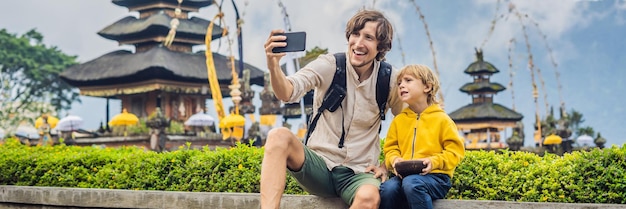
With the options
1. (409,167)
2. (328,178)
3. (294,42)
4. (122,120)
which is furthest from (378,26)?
(122,120)

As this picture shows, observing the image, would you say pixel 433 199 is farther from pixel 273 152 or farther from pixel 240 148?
pixel 240 148

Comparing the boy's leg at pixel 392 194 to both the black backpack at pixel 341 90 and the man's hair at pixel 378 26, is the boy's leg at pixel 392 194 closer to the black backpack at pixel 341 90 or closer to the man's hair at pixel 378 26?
the black backpack at pixel 341 90

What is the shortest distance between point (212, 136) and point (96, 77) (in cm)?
756

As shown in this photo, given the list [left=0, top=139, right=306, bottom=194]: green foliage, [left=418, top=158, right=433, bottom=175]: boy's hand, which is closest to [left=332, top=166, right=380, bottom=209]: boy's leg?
[left=418, top=158, right=433, bottom=175]: boy's hand

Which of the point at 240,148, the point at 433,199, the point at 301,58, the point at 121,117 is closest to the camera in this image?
the point at 433,199

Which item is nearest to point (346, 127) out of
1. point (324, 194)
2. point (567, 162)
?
point (324, 194)

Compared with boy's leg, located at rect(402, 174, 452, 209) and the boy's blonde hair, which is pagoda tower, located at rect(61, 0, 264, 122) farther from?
boy's leg, located at rect(402, 174, 452, 209)

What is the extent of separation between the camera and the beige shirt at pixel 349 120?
15.5 feet

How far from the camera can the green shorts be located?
180 inches

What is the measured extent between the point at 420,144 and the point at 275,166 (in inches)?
32.8

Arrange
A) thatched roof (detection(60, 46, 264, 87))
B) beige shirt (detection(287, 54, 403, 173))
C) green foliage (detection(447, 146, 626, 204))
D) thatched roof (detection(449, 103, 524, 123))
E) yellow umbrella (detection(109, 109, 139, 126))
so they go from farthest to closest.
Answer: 1. thatched roof (detection(449, 103, 524, 123))
2. thatched roof (detection(60, 46, 264, 87))
3. yellow umbrella (detection(109, 109, 139, 126))
4. green foliage (detection(447, 146, 626, 204))
5. beige shirt (detection(287, 54, 403, 173))

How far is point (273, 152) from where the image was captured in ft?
14.2

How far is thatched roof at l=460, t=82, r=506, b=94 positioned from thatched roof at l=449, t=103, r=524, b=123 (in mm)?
812

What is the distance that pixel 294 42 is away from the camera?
4.29 m
